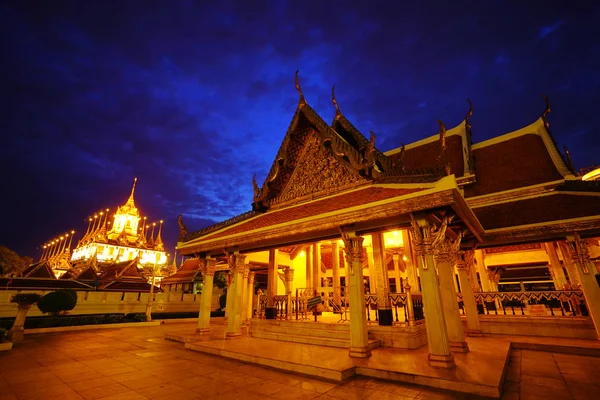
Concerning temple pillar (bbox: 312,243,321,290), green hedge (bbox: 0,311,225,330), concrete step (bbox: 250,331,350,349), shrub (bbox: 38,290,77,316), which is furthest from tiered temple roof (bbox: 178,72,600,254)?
green hedge (bbox: 0,311,225,330)

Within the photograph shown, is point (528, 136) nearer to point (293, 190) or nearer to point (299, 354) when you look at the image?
point (293, 190)

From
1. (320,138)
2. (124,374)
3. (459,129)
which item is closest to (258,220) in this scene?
(320,138)

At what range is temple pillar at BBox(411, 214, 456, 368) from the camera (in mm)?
4727

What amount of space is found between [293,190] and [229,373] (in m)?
5.76

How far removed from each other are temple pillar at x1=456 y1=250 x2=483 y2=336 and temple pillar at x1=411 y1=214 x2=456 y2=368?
11.8 feet

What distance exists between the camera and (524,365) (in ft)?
18.0

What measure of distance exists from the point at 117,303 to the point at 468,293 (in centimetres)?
1969

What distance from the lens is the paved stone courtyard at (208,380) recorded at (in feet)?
12.8

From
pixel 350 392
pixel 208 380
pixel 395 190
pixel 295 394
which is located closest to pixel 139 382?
pixel 208 380

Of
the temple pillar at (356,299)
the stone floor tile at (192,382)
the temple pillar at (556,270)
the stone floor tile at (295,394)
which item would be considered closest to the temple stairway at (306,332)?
the temple pillar at (356,299)

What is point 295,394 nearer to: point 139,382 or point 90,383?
point 139,382

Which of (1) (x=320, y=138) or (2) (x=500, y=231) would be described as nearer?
(2) (x=500, y=231)

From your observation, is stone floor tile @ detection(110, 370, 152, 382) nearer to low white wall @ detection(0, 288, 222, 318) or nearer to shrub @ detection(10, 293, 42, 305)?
shrub @ detection(10, 293, 42, 305)

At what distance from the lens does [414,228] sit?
5.39 meters
